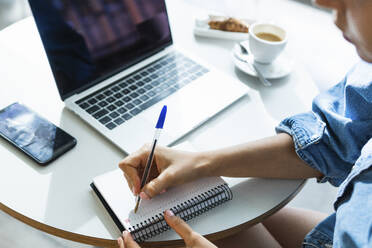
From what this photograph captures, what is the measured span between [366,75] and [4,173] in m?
0.71

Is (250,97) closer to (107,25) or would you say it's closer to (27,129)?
(107,25)

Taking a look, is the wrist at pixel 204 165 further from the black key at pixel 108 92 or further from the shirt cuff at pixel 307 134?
the black key at pixel 108 92

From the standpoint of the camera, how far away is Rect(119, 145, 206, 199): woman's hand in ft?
2.36

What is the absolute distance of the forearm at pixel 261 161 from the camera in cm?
78

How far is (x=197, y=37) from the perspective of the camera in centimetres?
118

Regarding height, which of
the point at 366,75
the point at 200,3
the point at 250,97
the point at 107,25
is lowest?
the point at 200,3

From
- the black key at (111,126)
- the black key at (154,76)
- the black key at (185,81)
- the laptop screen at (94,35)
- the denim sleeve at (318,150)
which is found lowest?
the denim sleeve at (318,150)

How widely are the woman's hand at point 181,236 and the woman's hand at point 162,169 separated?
6 cm

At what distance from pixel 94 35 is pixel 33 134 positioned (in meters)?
0.26

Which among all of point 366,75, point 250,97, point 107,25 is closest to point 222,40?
point 250,97

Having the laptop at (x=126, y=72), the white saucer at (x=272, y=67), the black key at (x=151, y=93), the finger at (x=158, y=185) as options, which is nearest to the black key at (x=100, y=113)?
the laptop at (x=126, y=72)

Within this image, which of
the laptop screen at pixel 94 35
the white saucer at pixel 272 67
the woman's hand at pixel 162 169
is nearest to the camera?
the woman's hand at pixel 162 169

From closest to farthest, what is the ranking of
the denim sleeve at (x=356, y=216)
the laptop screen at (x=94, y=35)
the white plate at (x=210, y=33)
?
1. the denim sleeve at (x=356, y=216)
2. the laptop screen at (x=94, y=35)
3. the white plate at (x=210, y=33)

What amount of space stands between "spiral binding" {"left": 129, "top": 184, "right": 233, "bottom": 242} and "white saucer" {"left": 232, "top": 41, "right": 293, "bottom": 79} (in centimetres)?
41
